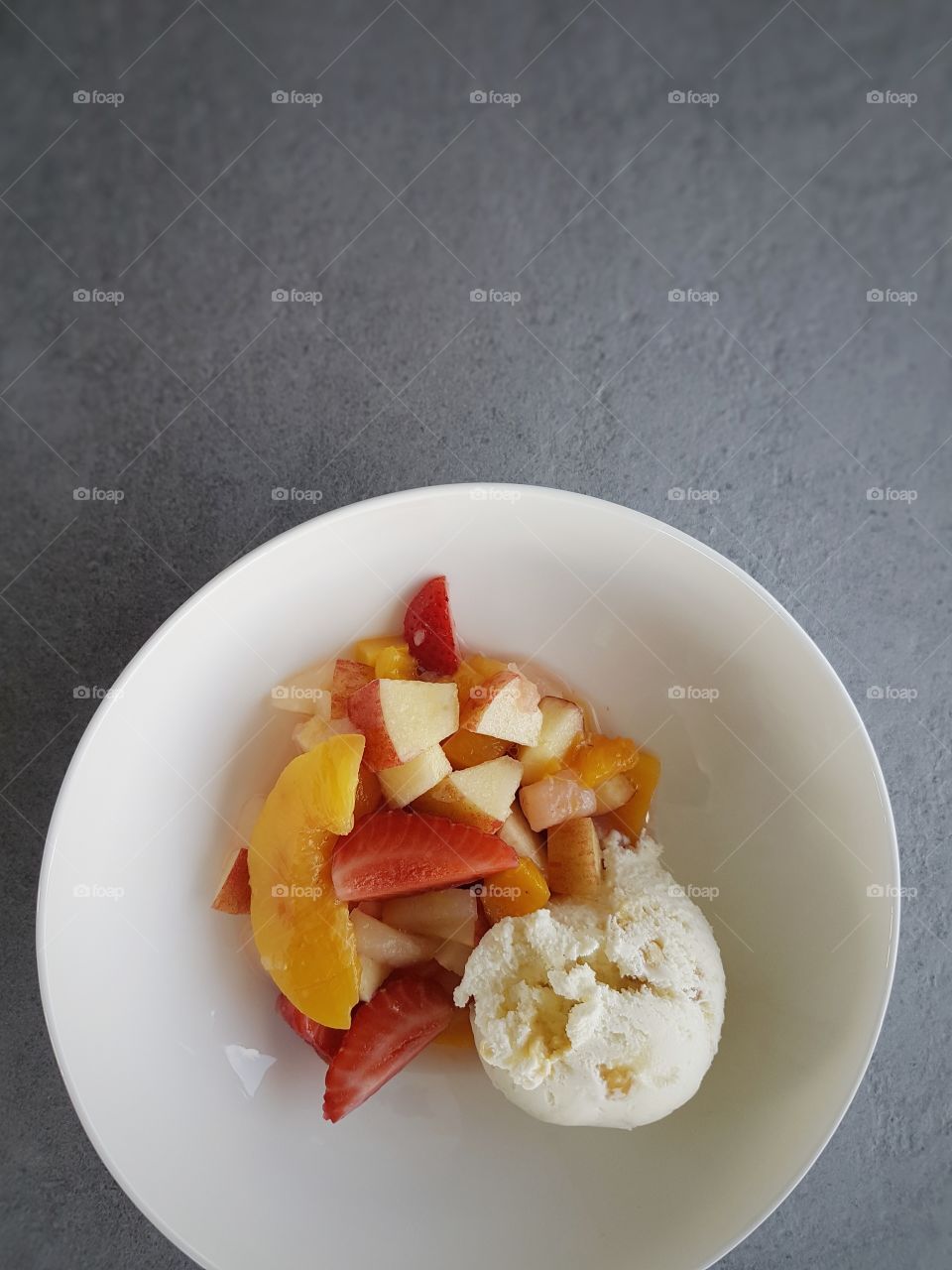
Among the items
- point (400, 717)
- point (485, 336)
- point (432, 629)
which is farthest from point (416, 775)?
point (485, 336)

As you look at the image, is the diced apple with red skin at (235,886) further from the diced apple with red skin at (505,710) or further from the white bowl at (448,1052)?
the diced apple with red skin at (505,710)

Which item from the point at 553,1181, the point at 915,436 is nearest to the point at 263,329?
the point at 915,436

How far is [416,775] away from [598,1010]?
14.1 inches

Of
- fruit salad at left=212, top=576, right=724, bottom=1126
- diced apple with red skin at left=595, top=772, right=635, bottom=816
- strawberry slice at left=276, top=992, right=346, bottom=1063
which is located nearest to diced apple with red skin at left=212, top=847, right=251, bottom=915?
fruit salad at left=212, top=576, right=724, bottom=1126

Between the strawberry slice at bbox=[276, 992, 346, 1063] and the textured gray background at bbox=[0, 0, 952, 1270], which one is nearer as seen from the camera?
the strawberry slice at bbox=[276, 992, 346, 1063]

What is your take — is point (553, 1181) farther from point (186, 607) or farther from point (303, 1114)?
point (186, 607)

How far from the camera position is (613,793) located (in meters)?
1.30

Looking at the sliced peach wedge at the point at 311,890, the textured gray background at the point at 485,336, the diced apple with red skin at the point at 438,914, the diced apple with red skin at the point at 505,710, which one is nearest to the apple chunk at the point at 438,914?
the diced apple with red skin at the point at 438,914

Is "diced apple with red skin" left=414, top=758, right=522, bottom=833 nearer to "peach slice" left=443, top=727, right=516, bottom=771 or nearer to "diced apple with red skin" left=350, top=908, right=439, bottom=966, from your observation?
"peach slice" left=443, top=727, right=516, bottom=771

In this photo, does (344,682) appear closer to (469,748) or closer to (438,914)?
(469,748)

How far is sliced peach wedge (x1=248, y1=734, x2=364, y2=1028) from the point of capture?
3.75ft

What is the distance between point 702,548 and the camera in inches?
45.6

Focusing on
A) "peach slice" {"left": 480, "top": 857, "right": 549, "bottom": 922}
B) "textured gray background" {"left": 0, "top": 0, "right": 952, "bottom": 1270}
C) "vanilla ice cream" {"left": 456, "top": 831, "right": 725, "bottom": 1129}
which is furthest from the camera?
"textured gray background" {"left": 0, "top": 0, "right": 952, "bottom": 1270}

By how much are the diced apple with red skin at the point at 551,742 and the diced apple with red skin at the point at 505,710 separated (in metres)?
0.02
